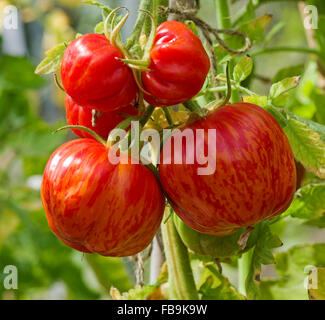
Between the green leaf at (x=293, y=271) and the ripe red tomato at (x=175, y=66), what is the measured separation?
1.51 ft

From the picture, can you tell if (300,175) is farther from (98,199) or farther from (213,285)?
(98,199)

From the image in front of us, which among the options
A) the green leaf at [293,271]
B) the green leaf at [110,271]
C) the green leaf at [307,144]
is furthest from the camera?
the green leaf at [110,271]

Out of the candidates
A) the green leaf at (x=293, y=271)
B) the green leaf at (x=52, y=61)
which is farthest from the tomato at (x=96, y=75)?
the green leaf at (x=293, y=271)

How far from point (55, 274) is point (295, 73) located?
1.00 meters

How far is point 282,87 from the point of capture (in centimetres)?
69

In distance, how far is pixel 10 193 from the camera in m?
1.54

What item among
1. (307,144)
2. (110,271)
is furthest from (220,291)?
(110,271)

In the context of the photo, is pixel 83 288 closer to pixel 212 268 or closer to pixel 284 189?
pixel 212 268

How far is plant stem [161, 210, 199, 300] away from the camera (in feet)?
2.48

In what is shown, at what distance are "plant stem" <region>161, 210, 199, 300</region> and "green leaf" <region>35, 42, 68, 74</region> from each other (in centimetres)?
24

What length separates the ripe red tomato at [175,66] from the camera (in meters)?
0.56

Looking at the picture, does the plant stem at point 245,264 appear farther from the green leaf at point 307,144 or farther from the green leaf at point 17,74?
the green leaf at point 17,74

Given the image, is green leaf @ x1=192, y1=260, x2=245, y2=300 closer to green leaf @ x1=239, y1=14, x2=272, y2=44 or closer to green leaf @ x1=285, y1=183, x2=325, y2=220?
green leaf @ x1=285, y1=183, x2=325, y2=220
